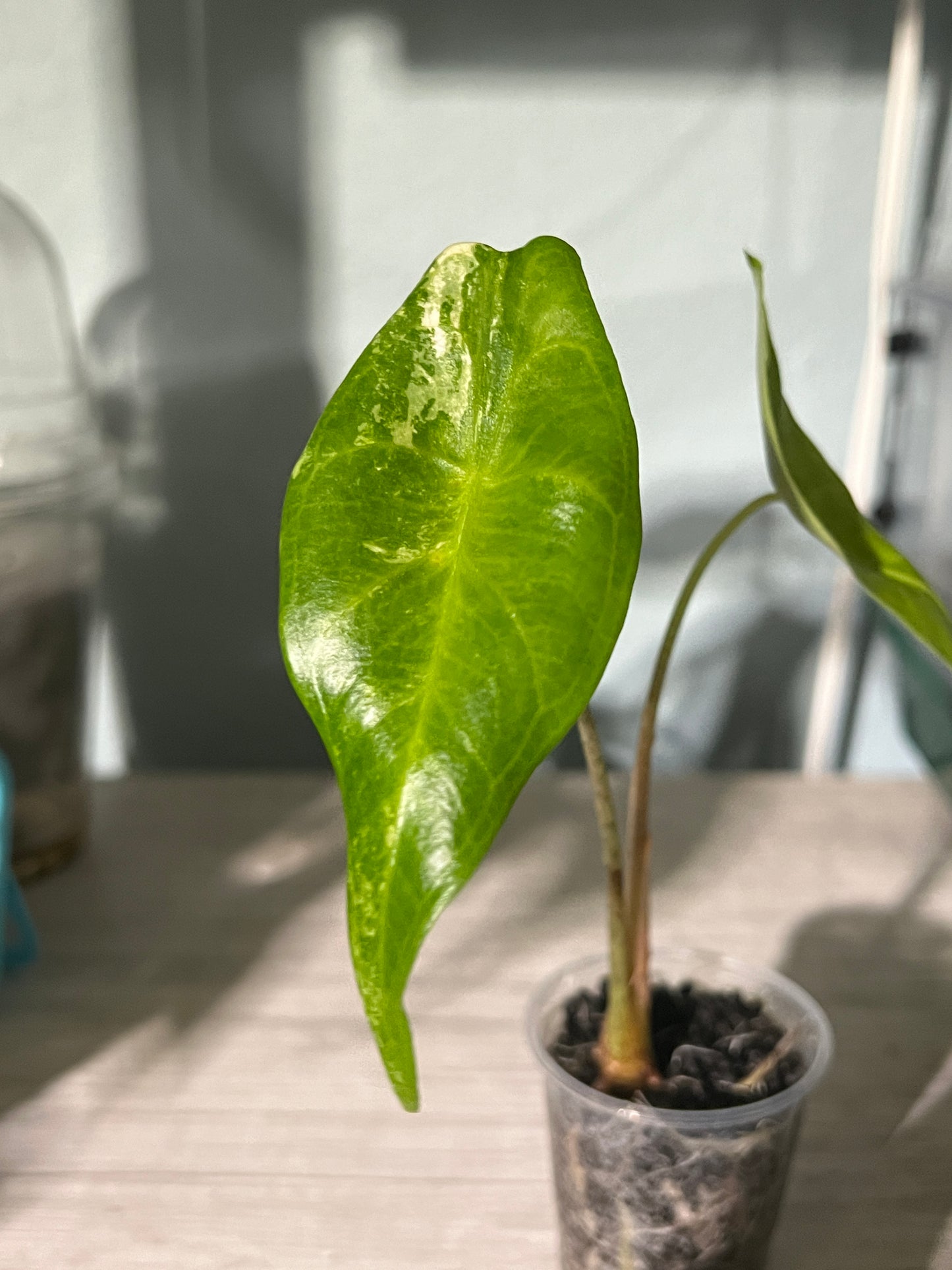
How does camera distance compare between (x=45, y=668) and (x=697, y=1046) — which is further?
(x=45, y=668)

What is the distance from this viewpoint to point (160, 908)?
708mm

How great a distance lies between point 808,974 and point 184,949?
36 centimetres

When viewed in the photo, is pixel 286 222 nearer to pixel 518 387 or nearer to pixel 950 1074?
pixel 518 387

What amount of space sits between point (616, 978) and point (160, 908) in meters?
0.38

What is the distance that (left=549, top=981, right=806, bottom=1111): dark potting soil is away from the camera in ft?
1.38

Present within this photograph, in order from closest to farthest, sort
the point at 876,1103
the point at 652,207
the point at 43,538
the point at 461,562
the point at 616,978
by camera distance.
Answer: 1. the point at 461,562
2. the point at 616,978
3. the point at 876,1103
4. the point at 43,538
5. the point at 652,207

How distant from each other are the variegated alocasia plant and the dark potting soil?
153mm

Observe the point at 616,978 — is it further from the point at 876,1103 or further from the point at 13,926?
the point at 13,926

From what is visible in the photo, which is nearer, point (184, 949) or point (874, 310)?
point (184, 949)

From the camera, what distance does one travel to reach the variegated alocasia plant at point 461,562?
280 mm

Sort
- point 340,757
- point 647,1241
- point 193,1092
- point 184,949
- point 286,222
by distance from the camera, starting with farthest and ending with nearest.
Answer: point 286,222, point 184,949, point 193,1092, point 647,1241, point 340,757

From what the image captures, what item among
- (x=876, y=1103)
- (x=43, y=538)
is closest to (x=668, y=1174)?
(x=876, y=1103)

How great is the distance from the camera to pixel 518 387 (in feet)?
1.08

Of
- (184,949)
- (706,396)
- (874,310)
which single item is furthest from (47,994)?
(874,310)
